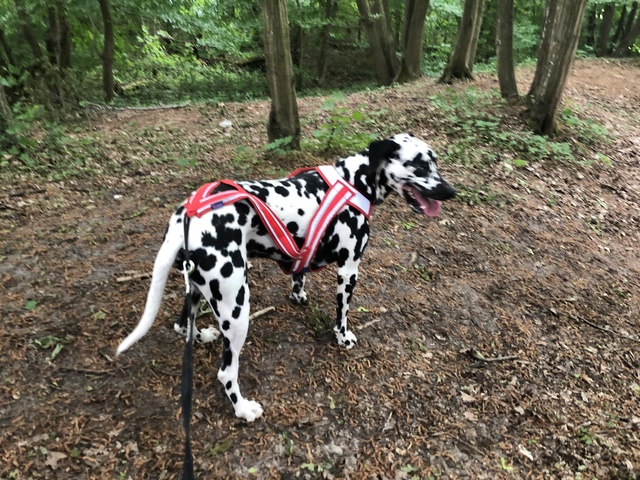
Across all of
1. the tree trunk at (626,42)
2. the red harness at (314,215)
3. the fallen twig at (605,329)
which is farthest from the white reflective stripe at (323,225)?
the tree trunk at (626,42)

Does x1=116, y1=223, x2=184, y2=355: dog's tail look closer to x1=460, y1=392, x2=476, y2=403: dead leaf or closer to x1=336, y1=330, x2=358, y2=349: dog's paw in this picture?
x1=336, y1=330, x2=358, y2=349: dog's paw

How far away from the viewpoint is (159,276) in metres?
2.43

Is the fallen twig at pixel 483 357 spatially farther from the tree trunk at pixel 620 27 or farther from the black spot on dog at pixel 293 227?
the tree trunk at pixel 620 27

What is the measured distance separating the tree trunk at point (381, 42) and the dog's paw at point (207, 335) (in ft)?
46.1

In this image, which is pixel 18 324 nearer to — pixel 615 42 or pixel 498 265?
pixel 498 265

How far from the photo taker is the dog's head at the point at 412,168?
3.01m

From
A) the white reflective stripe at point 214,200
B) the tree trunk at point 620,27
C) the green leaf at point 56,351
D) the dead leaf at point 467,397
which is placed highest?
the tree trunk at point 620,27

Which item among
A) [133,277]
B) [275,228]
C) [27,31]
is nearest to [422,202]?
[275,228]

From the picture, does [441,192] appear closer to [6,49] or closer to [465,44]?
[465,44]

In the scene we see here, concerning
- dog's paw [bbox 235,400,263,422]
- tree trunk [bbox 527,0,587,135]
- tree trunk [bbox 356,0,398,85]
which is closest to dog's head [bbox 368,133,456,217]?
dog's paw [bbox 235,400,263,422]

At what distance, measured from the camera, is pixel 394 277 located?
4543mm

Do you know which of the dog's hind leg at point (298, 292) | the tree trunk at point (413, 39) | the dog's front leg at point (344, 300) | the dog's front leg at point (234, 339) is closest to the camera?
the dog's front leg at point (234, 339)

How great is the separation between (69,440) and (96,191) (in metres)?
4.02

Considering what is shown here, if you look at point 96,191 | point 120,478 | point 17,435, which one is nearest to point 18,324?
point 17,435
